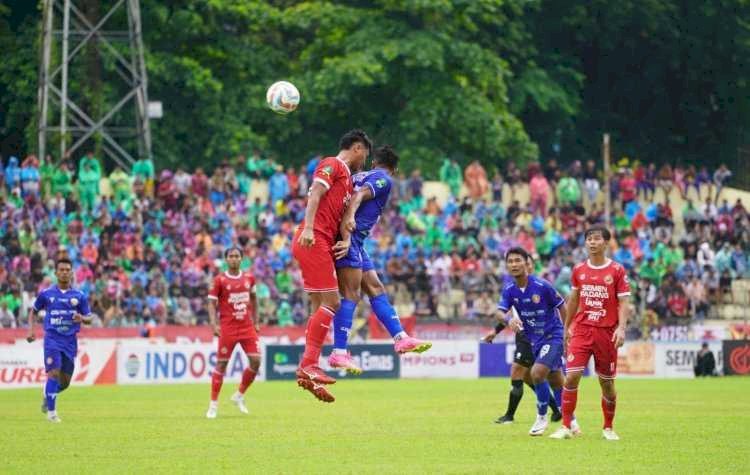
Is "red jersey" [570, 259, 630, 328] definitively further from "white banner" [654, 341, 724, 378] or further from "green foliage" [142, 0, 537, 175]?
"green foliage" [142, 0, 537, 175]

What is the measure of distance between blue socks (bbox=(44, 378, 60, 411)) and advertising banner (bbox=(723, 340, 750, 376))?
67.5 ft

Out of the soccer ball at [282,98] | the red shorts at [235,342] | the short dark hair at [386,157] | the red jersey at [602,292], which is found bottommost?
the red shorts at [235,342]

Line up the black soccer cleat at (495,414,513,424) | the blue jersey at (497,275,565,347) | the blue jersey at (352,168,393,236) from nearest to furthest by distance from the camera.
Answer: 1. the blue jersey at (352,168,393,236)
2. the blue jersey at (497,275,565,347)
3. the black soccer cleat at (495,414,513,424)

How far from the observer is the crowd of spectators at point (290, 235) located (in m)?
35.5

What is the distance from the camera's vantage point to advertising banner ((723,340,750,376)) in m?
36.6

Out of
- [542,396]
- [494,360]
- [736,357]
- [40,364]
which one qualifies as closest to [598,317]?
[542,396]

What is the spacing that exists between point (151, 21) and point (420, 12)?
9.26 m

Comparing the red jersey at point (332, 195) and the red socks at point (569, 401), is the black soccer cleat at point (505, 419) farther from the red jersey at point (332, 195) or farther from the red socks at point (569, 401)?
the red jersey at point (332, 195)

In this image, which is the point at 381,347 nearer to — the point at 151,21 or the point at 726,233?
the point at 726,233

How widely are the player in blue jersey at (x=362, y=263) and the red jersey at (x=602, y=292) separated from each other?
2.90 metres

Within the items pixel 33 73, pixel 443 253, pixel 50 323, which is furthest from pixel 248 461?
pixel 33 73

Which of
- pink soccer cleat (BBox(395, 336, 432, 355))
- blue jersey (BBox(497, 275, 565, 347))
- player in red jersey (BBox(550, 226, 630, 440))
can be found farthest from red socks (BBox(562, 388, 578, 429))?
pink soccer cleat (BBox(395, 336, 432, 355))

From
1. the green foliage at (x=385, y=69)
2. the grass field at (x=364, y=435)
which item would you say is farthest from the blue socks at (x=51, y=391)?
the green foliage at (x=385, y=69)

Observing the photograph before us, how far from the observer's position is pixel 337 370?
110 ft
